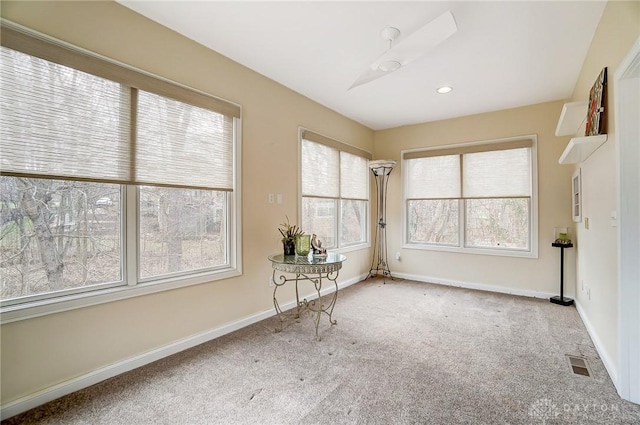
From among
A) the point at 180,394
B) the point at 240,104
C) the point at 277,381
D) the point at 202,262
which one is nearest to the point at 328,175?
the point at 240,104

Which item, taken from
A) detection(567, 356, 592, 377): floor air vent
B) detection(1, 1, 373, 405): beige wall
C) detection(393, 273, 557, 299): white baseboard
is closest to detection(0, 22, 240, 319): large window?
detection(1, 1, 373, 405): beige wall

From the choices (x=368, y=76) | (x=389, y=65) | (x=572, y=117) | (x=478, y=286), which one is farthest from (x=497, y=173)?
(x=389, y=65)

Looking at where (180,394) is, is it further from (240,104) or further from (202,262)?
(240,104)

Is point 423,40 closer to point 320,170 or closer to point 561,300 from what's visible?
point 320,170

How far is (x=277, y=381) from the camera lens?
6.65 ft

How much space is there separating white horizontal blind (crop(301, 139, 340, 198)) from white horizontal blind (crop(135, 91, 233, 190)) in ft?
3.91

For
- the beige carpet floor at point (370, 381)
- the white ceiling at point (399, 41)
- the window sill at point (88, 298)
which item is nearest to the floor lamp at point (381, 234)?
the white ceiling at point (399, 41)

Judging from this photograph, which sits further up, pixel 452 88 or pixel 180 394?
pixel 452 88

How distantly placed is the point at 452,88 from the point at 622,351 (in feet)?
9.62

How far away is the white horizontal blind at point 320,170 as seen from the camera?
3844mm

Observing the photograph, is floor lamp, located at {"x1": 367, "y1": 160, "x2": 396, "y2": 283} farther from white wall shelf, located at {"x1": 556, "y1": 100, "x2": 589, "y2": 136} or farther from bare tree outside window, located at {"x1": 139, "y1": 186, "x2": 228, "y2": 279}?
bare tree outside window, located at {"x1": 139, "y1": 186, "x2": 228, "y2": 279}

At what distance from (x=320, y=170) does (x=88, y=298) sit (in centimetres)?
288

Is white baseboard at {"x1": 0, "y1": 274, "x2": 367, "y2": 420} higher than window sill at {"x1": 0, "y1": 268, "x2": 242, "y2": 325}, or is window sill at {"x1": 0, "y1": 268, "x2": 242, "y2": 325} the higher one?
window sill at {"x1": 0, "y1": 268, "x2": 242, "y2": 325}

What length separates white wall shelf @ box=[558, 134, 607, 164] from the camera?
7.17 ft
